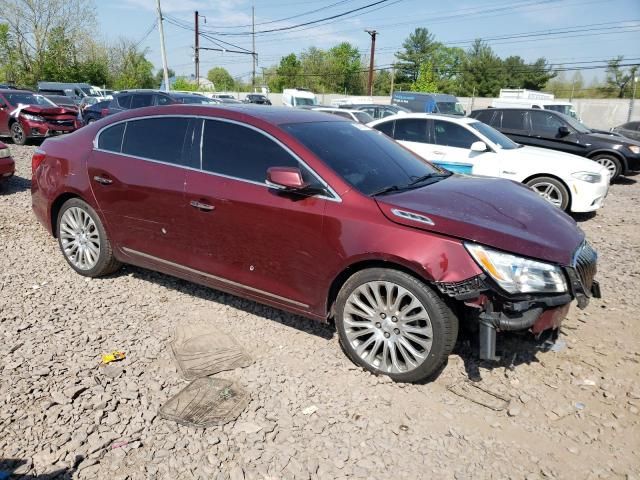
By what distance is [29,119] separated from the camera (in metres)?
13.7

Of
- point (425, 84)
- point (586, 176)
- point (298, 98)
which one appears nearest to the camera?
point (586, 176)

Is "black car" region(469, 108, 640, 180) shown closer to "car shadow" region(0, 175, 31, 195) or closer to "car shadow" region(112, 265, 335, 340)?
"car shadow" region(112, 265, 335, 340)

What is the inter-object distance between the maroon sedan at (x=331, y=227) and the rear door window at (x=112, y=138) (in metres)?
0.01

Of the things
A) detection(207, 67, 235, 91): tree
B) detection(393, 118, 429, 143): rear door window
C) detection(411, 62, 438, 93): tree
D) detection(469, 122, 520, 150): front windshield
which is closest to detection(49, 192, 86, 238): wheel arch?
detection(393, 118, 429, 143): rear door window

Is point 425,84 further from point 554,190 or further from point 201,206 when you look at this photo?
point 201,206

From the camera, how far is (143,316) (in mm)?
4062

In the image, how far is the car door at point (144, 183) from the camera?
392cm

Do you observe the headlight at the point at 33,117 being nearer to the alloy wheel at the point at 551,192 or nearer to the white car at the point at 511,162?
the white car at the point at 511,162

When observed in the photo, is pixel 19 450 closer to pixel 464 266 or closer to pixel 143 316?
pixel 143 316

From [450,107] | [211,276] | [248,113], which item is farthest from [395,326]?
[450,107]

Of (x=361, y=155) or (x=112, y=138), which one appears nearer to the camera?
(x=361, y=155)

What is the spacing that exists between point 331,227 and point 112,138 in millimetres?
2429

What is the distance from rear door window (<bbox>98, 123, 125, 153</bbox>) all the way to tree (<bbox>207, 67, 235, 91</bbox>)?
252 ft

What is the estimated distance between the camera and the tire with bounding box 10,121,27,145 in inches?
544
